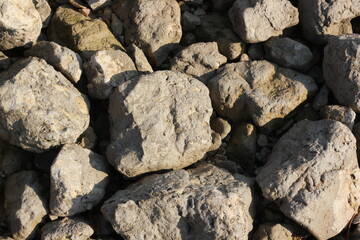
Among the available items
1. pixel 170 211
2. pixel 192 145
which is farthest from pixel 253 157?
pixel 170 211

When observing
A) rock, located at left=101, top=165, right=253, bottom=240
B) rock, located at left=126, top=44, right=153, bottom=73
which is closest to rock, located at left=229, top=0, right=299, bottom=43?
rock, located at left=126, top=44, right=153, bottom=73

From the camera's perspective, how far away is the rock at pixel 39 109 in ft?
12.6

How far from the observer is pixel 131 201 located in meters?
3.69

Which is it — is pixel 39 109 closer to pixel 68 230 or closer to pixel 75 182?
pixel 75 182

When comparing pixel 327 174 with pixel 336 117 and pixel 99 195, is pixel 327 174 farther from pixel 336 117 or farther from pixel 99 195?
pixel 99 195

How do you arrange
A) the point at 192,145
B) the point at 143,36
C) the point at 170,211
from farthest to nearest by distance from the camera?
the point at 143,36, the point at 192,145, the point at 170,211

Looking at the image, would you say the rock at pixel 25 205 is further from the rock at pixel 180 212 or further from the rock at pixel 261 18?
the rock at pixel 261 18

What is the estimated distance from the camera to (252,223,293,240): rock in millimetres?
3795

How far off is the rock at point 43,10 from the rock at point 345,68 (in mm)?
2767

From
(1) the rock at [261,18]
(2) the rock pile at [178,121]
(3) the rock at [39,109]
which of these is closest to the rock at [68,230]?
(2) the rock pile at [178,121]

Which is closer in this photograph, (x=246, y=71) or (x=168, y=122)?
(x=168, y=122)

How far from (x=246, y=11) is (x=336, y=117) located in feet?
4.23

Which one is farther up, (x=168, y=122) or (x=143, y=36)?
(x=143, y=36)

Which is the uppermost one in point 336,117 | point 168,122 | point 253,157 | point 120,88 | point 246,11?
point 246,11
